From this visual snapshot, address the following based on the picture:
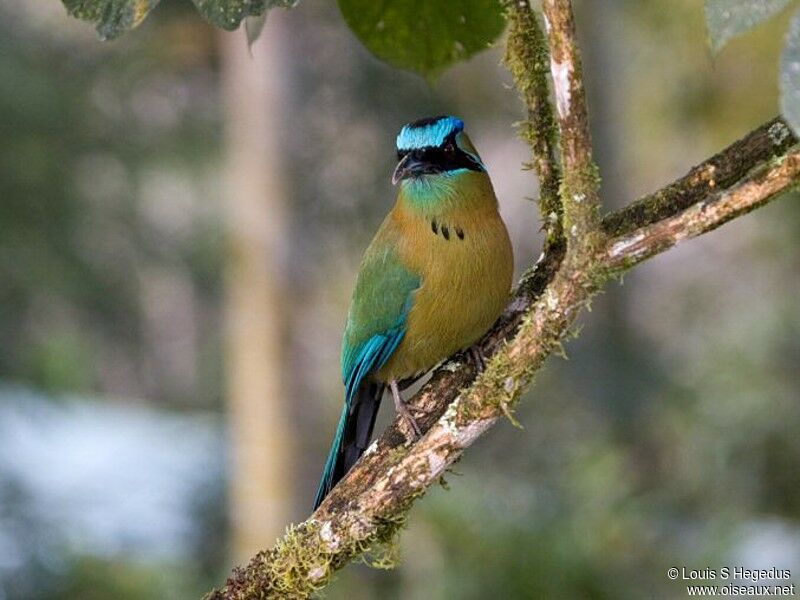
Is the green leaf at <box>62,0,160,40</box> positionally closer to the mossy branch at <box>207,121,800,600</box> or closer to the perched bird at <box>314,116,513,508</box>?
the mossy branch at <box>207,121,800,600</box>

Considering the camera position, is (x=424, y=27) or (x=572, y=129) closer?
(x=572, y=129)

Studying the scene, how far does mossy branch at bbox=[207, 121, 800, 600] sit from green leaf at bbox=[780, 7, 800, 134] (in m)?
0.68

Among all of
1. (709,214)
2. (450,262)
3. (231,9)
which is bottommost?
(709,214)

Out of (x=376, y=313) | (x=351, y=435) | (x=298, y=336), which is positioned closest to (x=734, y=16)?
(x=376, y=313)

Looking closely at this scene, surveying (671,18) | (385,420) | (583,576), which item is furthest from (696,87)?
(583,576)

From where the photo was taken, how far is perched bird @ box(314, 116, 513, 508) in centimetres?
299

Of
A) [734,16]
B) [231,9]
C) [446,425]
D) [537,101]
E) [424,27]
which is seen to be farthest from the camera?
[424,27]

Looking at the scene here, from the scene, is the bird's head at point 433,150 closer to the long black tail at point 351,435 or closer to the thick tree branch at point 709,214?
the long black tail at point 351,435

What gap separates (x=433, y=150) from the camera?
10.0 feet

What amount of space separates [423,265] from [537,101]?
68 cm

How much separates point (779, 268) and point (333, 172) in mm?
2881

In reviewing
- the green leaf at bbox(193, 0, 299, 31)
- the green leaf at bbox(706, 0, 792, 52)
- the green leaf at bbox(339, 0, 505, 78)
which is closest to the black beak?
the green leaf at bbox(339, 0, 505, 78)

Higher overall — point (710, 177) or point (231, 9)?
point (231, 9)

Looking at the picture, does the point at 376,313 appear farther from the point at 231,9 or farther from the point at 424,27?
the point at 231,9
